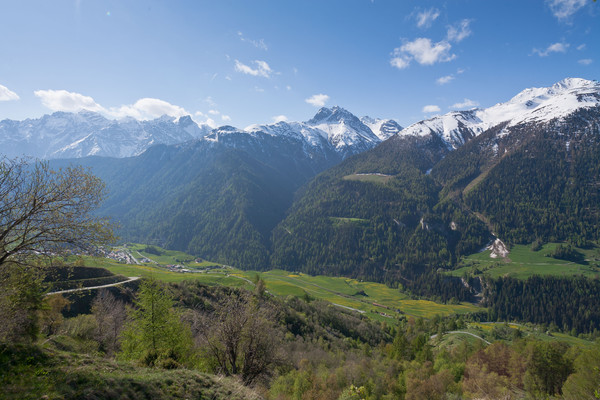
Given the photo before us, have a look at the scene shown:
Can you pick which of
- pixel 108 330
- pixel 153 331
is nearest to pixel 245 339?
pixel 153 331

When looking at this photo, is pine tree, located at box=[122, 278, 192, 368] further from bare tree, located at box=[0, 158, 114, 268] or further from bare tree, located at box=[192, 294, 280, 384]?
bare tree, located at box=[0, 158, 114, 268]

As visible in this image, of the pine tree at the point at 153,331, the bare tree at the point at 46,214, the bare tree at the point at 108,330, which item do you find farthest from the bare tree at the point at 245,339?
the bare tree at the point at 108,330

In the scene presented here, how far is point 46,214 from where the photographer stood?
65.5 ft

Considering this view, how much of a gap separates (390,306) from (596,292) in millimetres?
133111

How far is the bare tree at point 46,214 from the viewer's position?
18.8m

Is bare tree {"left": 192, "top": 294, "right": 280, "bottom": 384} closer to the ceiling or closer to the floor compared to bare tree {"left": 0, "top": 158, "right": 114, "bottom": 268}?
closer to the floor

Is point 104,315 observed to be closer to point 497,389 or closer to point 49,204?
point 49,204

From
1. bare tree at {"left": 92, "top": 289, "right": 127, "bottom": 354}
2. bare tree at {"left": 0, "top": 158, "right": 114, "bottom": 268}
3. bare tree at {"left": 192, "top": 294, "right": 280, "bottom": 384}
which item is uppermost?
bare tree at {"left": 0, "top": 158, "right": 114, "bottom": 268}

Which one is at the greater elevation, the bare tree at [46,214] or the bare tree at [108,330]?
the bare tree at [46,214]

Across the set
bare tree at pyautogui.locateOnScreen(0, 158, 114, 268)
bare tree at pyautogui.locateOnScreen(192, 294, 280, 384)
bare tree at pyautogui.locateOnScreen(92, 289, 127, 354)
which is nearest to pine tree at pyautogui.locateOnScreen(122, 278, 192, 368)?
bare tree at pyautogui.locateOnScreen(192, 294, 280, 384)

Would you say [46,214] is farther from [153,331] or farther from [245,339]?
[245,339]

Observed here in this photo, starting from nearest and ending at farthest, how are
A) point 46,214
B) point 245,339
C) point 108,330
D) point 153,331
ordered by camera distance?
point 46,214
point 245,339
point 153,331
point 108,330

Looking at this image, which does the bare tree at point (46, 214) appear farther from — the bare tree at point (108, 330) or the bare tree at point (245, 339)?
the bare tree at point (108, 330)

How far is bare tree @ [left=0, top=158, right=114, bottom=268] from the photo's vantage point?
61.7 ft
